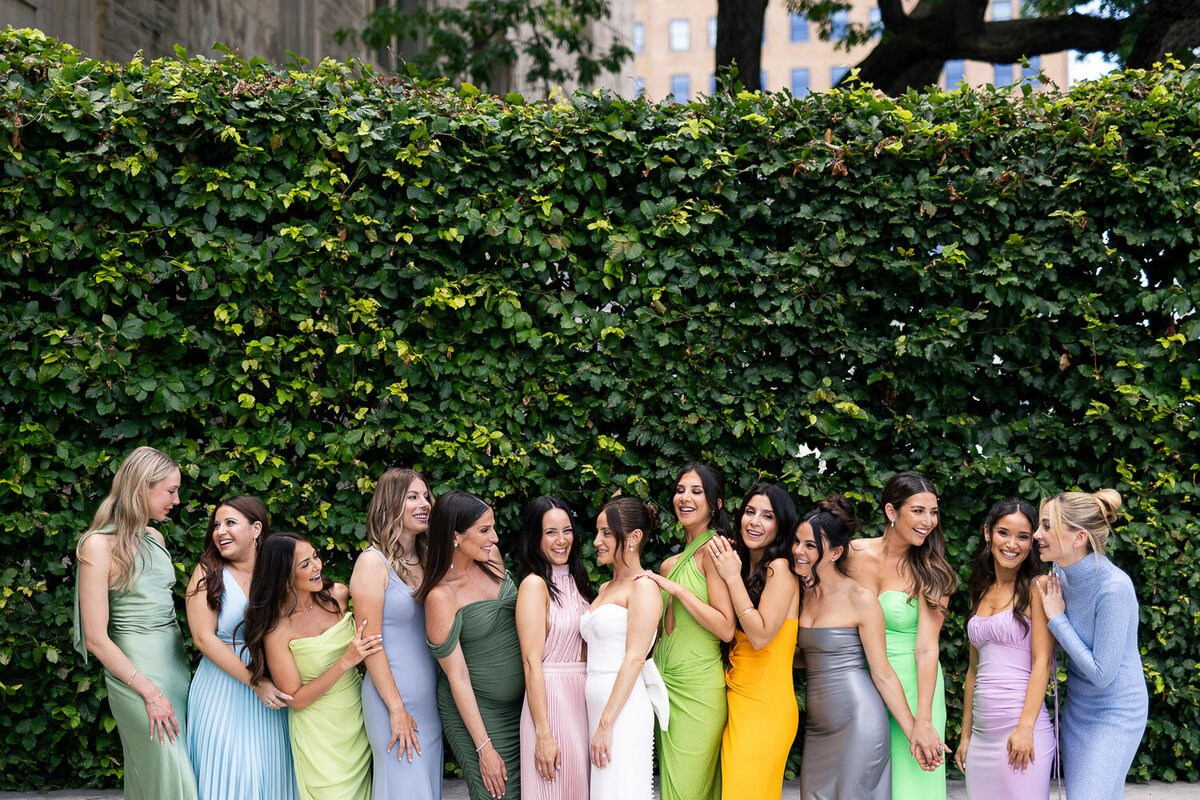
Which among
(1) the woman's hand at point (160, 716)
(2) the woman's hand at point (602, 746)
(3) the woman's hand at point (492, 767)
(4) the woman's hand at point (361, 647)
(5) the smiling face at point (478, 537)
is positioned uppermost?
(5) the smiling face at point (478, 537)

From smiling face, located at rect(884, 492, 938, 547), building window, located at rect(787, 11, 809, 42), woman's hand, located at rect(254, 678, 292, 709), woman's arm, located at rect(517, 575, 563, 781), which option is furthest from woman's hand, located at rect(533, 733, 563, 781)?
building window, located at rect(787, 11, 809, 42)

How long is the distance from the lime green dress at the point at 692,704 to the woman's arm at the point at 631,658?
34cm

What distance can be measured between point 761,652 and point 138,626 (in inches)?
119

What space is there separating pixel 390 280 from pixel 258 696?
103 inches

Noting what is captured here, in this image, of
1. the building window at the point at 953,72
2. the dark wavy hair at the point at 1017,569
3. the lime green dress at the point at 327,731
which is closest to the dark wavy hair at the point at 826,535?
the dark wavy hair at the point at 1017,569

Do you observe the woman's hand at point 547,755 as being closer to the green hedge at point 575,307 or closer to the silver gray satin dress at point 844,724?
the silver gray satin dress at point 844,724

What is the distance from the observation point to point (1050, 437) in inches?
246

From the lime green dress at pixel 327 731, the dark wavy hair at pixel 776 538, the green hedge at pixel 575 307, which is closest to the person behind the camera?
the lime green dress at pixel 327 731

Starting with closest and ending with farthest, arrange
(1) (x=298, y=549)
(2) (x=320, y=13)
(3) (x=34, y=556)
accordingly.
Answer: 1. (1) (x=298, y=549)
2. (3) (x=34, y=556)
3. (2) (x=320, y=13)

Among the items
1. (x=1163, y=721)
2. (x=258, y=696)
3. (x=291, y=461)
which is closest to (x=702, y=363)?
(x=291, y=461)

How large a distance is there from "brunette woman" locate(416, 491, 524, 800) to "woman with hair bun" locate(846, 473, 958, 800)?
5.76ft

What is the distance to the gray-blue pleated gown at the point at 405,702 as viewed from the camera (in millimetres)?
4656

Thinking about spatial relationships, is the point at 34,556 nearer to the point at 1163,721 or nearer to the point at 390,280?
the point at 390,280

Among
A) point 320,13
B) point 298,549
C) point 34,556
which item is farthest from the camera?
point 320,13
